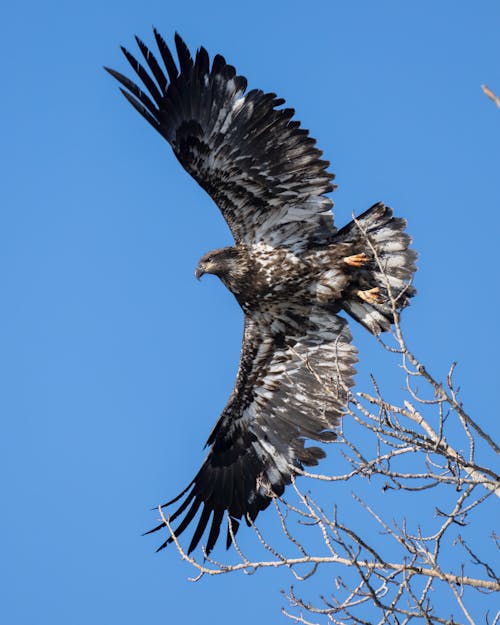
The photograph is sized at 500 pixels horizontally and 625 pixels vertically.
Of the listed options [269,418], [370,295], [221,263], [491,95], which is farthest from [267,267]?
[491,95]

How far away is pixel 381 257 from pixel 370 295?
414 mm

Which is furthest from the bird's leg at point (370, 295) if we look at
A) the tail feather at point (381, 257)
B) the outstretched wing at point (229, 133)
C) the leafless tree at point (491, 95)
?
the leafless tree at point (491, 95)

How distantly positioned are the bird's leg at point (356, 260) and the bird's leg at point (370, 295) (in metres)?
0.32

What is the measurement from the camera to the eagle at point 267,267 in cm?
902

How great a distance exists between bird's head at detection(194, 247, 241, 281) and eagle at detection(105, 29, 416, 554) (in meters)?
0.01

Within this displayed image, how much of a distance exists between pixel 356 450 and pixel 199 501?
416 centimetres

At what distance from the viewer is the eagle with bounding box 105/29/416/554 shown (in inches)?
355

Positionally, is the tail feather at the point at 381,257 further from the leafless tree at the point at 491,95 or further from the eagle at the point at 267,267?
the leafless tree at the point at 491,95

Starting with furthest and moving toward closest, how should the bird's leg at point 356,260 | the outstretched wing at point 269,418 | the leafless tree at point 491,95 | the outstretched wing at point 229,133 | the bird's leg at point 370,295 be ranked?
the outstretched wing at point 269,418
the bird's leg at point 370,295
the bird's leg at point 356,260
the outstretched wing at point 229,133
the leafless tree at point 491,95

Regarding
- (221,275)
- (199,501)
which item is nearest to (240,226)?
(221,275)

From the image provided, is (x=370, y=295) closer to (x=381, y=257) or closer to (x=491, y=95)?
(x=381, y=257)

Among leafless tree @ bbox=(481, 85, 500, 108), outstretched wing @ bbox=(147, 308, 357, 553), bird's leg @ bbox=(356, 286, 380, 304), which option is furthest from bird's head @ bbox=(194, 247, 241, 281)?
leafless tree @ bbox=(481, 85, 500, 108)

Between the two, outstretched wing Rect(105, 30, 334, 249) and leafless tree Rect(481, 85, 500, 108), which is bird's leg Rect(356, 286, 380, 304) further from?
leafless tree Rect(481, 85, 500, 108)

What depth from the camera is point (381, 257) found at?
9508 millimetres
